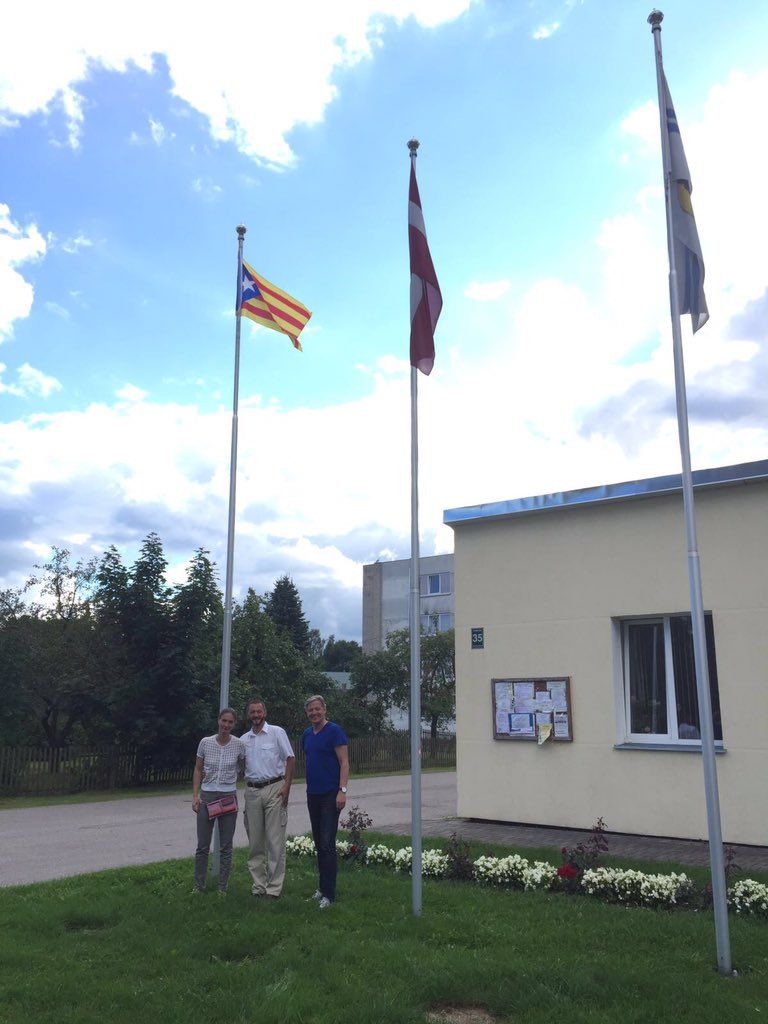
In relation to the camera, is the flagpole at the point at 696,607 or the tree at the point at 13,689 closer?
the flagpole at the point at 696,607

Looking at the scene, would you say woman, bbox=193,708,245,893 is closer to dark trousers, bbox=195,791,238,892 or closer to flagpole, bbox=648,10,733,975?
dark trousers, bbox=195,791,238,892

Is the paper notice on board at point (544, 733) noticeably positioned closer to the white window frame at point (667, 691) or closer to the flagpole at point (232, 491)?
the white window frame at point (667, 691)

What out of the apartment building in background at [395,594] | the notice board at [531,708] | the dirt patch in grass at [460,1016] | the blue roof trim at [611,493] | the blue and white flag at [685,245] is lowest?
the dirt patch in grass at [460,1016]

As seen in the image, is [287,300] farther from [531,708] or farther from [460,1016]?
[460,1016]

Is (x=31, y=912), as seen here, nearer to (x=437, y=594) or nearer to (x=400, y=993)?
(x=400, y=993)

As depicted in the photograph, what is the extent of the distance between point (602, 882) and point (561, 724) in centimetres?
446

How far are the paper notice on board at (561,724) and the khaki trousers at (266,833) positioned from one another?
5228 millimetres

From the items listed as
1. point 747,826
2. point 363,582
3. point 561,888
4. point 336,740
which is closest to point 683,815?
point 747,826

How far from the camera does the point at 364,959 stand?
620 centimetres

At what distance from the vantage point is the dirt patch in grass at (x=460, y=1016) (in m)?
5.19

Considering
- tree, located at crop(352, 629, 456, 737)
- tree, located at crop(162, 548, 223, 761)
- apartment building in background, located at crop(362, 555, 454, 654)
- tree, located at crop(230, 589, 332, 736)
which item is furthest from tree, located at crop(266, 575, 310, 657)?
tree, located at crop(162, 548, 223, 761)

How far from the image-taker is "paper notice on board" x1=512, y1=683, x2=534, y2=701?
12773mm

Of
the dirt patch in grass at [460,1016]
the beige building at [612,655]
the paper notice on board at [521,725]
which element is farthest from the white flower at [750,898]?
the paper notice on board at [521,725]

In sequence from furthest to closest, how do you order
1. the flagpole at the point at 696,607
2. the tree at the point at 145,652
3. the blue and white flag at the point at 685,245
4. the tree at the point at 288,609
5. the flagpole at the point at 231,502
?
1. the tree at the point at 288,609
2. the tree at the point at 145,652
3. the flagpole at the point at 231,502
4. the blue and white flag at the point at 685,245
5. the flagpole at the point at 696,607
